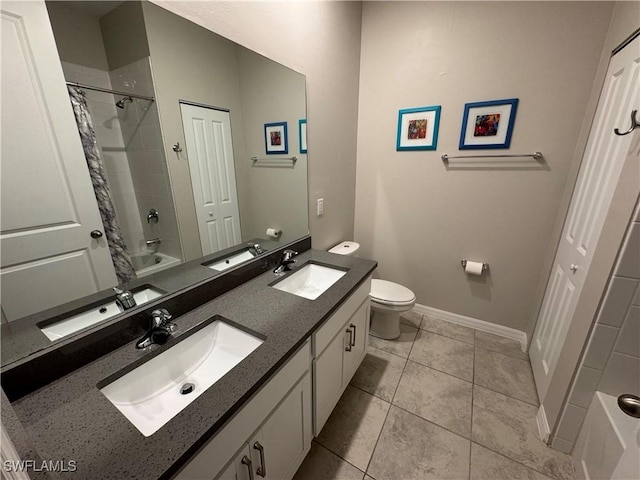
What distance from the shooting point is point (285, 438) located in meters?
0.98

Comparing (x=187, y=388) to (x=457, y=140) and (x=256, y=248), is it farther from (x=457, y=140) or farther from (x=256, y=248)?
(x=457, y=140)

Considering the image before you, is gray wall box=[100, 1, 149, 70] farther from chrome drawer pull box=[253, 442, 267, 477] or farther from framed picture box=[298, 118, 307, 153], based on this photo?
chrome drawer pull box=[253, 442, 267, 477]

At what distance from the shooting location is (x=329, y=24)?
1698 millimetres

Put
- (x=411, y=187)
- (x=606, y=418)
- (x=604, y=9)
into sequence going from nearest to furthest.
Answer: (x=606, y=418), (x=604, y=9), (x=411, y=187)

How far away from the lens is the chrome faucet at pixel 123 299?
0.92m

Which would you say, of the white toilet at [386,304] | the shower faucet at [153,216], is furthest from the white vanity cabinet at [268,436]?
the white toilet at [386,304]

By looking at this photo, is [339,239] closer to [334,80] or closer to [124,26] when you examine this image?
[334,80]

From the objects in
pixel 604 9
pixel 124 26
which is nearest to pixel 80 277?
pixel 124 26

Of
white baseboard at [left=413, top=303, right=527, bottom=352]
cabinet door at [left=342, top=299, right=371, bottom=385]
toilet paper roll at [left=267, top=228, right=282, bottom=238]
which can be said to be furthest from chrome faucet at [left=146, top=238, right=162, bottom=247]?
white baseboard at [left=413, top=303, right=527, bottom=352]

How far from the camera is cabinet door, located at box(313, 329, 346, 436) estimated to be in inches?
46.2

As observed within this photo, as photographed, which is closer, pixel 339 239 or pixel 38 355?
pixel 38 355

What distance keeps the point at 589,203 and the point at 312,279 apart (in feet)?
5.05

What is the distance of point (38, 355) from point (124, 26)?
3.36ft

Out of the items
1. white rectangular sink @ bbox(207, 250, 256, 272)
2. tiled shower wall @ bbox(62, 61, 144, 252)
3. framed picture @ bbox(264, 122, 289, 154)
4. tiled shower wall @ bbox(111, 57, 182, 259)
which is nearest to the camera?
tiled shower wall @ bbox(62, 61, 144, 252)
